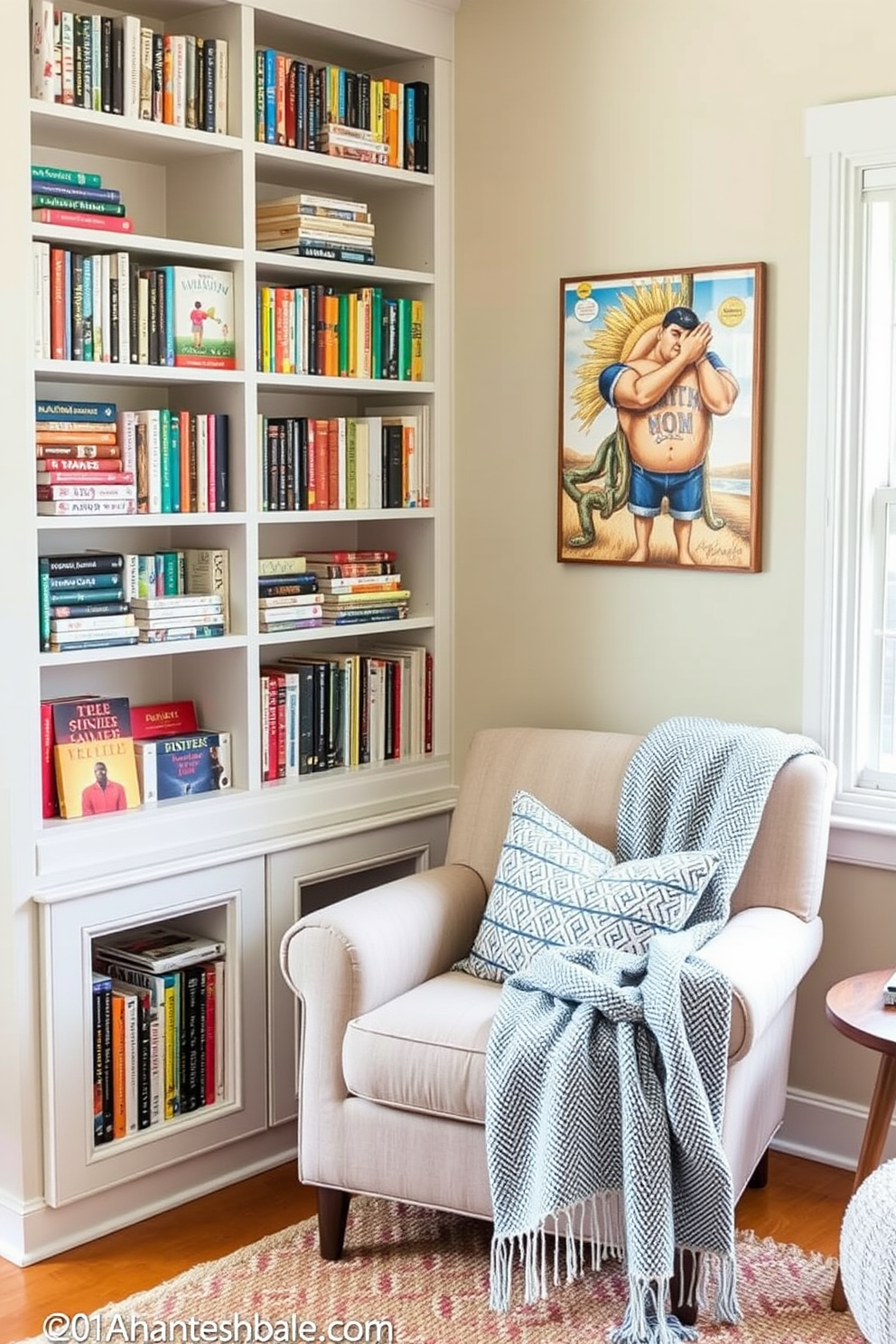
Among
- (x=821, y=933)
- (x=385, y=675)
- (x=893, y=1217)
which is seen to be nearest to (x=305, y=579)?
(x=385, y=675)

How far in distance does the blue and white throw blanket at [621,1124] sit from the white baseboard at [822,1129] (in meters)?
0.68

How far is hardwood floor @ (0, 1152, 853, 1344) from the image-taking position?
281cm

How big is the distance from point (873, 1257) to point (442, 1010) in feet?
2.99

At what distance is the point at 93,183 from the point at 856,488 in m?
1.62

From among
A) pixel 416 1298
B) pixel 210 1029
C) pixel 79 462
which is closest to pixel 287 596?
pixel 79 462

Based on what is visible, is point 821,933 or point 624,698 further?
point 624,698

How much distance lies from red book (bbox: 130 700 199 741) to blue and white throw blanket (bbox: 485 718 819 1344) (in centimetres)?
101

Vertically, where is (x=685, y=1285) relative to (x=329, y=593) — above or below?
below

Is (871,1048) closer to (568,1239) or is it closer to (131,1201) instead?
(568,1239)

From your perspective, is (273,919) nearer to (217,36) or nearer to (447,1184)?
(447,1184)

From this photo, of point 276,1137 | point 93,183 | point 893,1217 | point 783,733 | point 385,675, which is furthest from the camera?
point 385,675

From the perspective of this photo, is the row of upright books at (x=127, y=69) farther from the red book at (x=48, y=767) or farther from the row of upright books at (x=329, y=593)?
the red book at (x=48, y=767)

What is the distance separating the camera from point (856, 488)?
3.21 metres

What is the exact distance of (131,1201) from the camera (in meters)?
3.12
